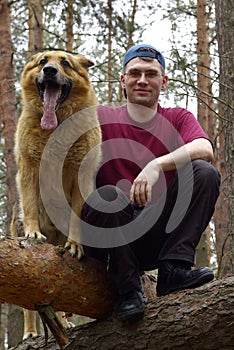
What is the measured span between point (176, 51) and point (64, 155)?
2538 mm

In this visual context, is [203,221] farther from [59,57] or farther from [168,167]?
[59,57]

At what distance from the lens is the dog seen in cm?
428

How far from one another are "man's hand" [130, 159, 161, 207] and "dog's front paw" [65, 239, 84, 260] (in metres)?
0.56

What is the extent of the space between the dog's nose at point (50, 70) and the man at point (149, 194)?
2.06ft

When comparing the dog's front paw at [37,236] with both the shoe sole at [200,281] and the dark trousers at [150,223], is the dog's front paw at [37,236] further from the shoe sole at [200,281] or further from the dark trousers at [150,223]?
the shoe sole at [200,281]

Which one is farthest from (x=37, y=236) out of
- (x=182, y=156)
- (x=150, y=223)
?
(x=182, y=156)

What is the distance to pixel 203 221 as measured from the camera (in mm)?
3744

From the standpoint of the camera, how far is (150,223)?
12.8 feet

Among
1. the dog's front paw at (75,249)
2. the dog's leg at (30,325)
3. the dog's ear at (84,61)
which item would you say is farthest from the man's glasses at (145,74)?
the dog's leg at (30,325)

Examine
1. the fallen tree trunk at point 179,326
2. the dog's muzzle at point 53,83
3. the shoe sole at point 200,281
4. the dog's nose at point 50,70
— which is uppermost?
the dog's nose at point 50,70

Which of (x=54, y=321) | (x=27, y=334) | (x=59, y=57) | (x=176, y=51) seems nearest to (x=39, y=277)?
(x=54, y=321)

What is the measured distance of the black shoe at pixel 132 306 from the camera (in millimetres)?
3619

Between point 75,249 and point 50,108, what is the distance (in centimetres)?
125

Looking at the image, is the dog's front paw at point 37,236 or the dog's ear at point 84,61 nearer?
the dog's front paw at point 37,236
